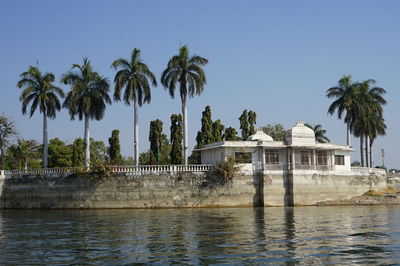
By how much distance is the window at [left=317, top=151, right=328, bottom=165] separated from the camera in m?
47.7

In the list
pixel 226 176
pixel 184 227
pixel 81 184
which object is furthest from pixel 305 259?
pixel 81 184

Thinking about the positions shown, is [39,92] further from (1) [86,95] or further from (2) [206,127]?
(2) [206,127]

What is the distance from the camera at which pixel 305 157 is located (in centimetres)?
4666

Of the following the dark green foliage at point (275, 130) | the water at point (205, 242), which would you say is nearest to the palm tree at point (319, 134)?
the dark green foliage at point (275, 130)

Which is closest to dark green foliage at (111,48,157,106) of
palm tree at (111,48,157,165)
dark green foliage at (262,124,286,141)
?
palm tree at (111,48,157,165)

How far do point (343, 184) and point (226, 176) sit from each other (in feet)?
42.1

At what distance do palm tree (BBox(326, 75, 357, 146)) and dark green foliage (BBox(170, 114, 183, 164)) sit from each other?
19713mm

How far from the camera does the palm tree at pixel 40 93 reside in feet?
168

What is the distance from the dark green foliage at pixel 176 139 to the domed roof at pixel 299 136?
568 inches

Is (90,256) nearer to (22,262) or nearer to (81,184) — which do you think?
(22,262)

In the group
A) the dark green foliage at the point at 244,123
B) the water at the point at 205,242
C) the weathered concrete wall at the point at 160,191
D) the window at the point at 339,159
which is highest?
the dark green foliage at the point at 244,123

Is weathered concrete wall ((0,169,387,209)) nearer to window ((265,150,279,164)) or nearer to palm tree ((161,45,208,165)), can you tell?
window ((265,150,279,164))

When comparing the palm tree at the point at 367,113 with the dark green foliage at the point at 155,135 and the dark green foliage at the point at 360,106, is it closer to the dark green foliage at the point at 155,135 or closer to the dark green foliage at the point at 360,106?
the dark green foliage at the point at 360,106

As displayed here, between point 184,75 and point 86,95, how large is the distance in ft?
34.8
